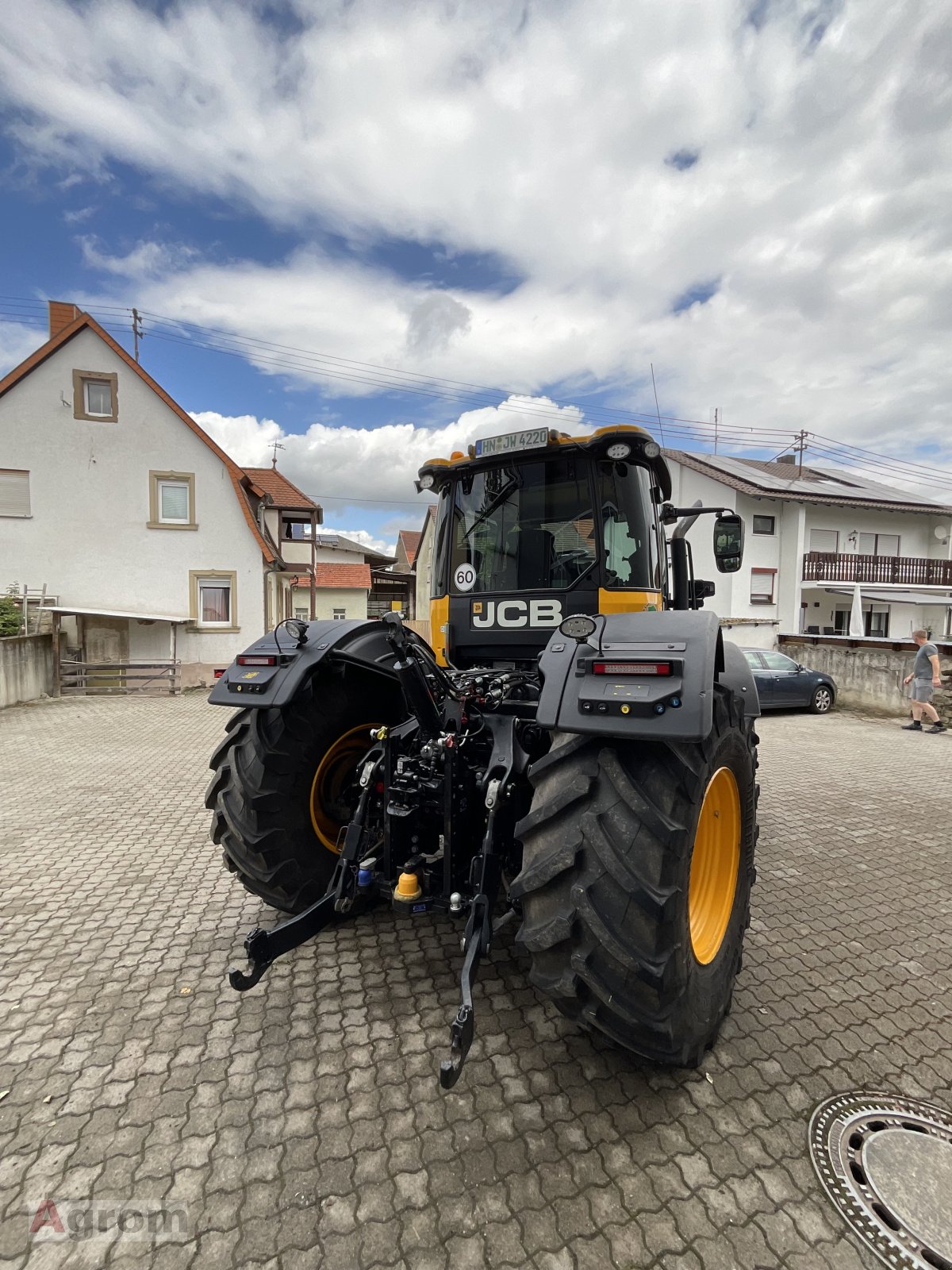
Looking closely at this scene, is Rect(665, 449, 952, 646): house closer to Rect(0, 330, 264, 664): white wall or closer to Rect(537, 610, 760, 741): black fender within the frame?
Rect(0, 330, 264, 664): white wall

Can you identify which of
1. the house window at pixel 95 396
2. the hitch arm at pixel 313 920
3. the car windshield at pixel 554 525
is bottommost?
the hitch arm at pixel 313 920

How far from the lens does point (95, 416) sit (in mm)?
14133

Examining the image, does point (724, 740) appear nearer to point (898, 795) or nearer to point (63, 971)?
point (63, 971)

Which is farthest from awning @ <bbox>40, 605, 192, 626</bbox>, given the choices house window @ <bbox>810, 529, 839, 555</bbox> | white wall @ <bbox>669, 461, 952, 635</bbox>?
house window @ <bbox>810, 529, 839, 555</bbox>

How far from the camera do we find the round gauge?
204cm

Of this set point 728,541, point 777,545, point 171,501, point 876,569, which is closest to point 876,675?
point 728,541

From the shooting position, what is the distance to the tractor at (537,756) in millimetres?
1745

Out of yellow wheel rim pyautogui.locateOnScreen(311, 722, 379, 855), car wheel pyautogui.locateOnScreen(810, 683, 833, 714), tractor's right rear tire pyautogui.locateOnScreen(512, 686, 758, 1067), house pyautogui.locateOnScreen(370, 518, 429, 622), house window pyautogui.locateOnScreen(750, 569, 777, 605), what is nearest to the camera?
tractor's right rear tire pyautogui.locateOnScreen(512, 686, 758, 1067)

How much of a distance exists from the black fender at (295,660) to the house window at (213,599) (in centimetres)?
1305

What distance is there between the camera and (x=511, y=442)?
2.92m

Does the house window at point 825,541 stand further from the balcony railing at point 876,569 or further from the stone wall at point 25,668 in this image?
the stone wall at point 25,668

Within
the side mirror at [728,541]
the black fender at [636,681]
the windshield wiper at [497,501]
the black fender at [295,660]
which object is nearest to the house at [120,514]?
the black fender at [295,660]

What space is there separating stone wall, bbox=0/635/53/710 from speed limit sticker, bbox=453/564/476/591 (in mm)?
11187

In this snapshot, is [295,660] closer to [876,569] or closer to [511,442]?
[511,442]
